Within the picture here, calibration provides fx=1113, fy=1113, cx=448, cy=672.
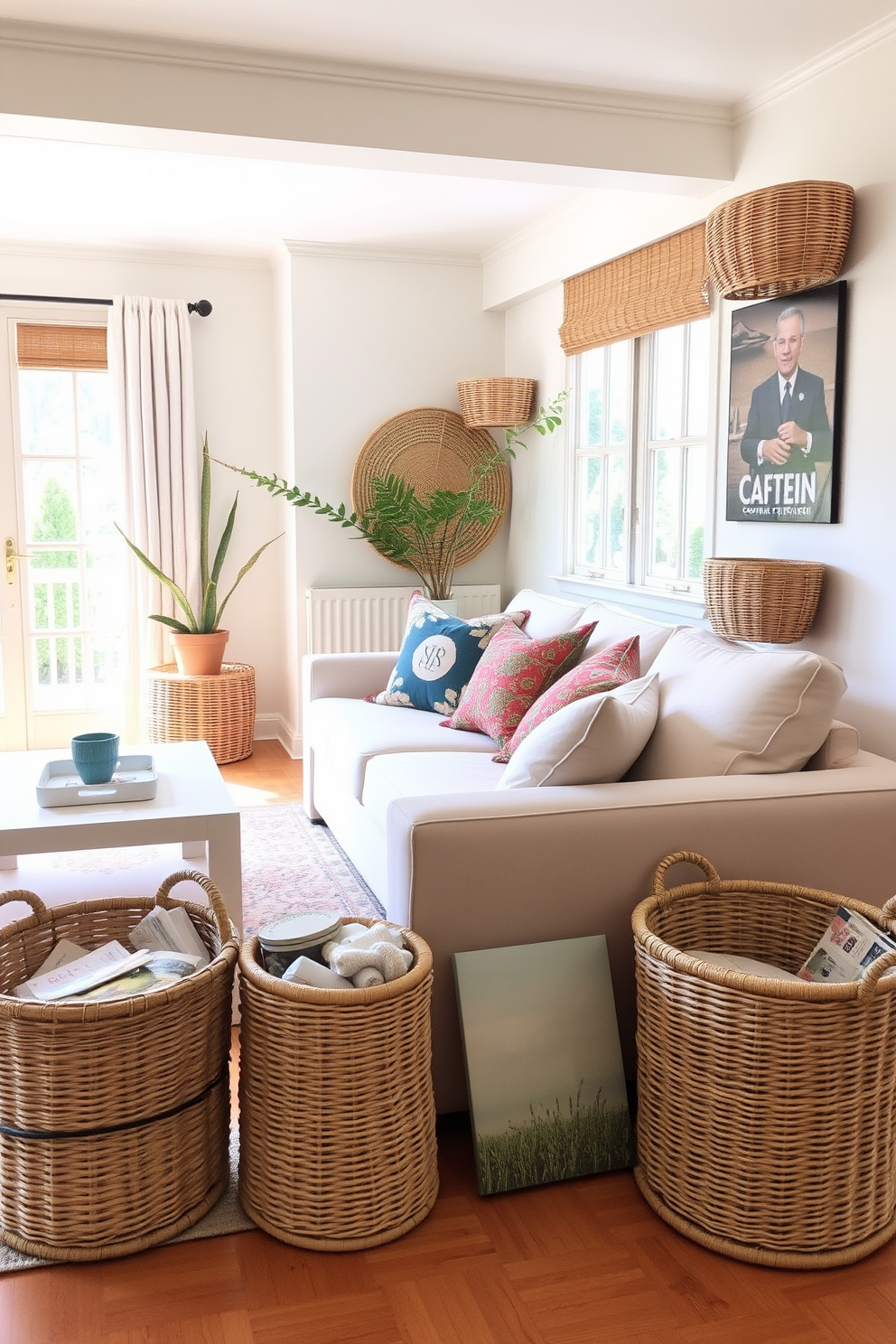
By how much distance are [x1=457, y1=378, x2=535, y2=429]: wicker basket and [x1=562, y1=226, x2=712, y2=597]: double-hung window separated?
1.02ft

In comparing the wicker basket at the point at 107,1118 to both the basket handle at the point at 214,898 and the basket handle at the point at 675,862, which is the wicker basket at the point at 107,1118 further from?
the basket handle at the point at 675,862

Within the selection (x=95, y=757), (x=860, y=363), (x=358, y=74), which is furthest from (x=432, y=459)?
(x=95, y=757)

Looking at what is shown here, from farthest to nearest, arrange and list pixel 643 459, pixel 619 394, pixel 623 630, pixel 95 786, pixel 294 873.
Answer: pixel 619 394, pixel 643 459, pixel 294 873, pixel 623 630, pixel 95 786

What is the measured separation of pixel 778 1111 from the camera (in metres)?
1.76

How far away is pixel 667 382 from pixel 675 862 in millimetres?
2357

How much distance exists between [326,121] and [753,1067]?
256 centimetres

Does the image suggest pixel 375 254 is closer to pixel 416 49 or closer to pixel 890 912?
pixel 416 49

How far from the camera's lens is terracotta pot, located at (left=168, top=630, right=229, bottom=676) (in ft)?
16.8

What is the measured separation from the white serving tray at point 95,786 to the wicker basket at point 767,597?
61.5 inches

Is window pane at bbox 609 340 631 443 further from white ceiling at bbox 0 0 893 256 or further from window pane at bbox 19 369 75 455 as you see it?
window pane at bbox 19 369 75 455

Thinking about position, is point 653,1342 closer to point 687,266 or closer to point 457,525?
point 687,266

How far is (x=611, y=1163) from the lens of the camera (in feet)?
6.70

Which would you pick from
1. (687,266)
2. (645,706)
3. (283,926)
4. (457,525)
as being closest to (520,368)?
(457,525)

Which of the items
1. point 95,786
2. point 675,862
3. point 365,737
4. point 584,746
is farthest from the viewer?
point 365,737
